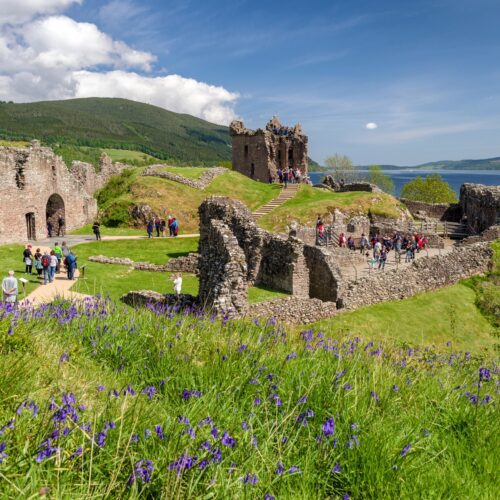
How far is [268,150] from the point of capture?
5906cm

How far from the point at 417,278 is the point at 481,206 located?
22.4 meters

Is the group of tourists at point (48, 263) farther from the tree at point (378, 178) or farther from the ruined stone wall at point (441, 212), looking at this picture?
the tree at point (378, 178)

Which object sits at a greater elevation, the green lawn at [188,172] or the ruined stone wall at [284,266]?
the green lawn at [188,172]

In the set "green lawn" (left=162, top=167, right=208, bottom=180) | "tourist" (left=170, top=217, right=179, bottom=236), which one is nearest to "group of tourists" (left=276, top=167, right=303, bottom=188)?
"green lawn" (left=162, top=167, right=208, bottom=180)

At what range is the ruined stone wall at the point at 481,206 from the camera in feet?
135

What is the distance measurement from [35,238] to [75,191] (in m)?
6.96

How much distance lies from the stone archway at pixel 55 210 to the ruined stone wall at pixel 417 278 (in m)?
24.8

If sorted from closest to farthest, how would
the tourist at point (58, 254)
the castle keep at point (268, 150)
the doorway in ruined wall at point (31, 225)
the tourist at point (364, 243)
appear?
the tourist at point (58, 254)
the doorway in ruined wall at point (31, 225)
the tourist at point (364, 243)
the castle keep at point (268, 150)

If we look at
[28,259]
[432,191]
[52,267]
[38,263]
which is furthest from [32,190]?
[432,191]

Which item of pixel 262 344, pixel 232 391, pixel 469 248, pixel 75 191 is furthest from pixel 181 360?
pixel 75 191

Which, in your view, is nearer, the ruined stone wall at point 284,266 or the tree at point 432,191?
the ruined stone wall at point 284,266

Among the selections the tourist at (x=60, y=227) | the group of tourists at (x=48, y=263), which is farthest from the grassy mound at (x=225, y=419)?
the tourist at (x=60, y=227)

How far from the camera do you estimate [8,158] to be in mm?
30109

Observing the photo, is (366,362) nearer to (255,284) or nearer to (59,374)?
(59,374)
